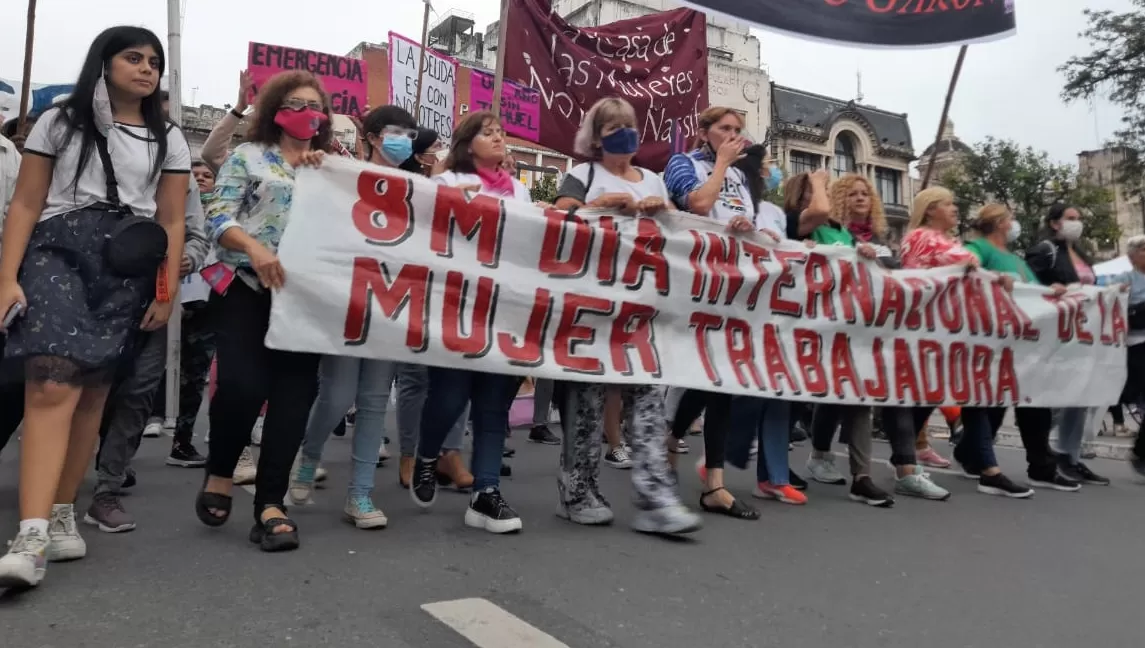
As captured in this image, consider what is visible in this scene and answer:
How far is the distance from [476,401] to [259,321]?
0.95 metres

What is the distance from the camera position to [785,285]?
15.2ft

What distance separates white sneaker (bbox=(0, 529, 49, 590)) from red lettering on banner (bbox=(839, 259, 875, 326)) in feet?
12.5

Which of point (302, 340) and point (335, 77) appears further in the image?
point (335, 77)

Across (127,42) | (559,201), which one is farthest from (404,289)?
(127,42)

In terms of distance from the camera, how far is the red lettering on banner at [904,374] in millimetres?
5039

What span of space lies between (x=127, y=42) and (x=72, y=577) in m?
1.67

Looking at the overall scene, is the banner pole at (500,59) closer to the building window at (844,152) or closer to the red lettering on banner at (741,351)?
the red lettering on banner at (741,351)

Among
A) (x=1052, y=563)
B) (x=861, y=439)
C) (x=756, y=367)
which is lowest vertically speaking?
(x=1052, y=563)

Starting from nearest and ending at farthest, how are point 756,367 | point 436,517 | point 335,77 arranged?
1. point 436,517
2. point 756,367
3. point 335,77

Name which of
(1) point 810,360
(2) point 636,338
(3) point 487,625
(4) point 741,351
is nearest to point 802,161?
(1) point 810,360

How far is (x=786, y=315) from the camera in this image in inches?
183

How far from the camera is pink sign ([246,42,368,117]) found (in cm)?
970

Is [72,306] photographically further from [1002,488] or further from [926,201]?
[1002,488]

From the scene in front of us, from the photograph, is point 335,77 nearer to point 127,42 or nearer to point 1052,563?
point 127,42
